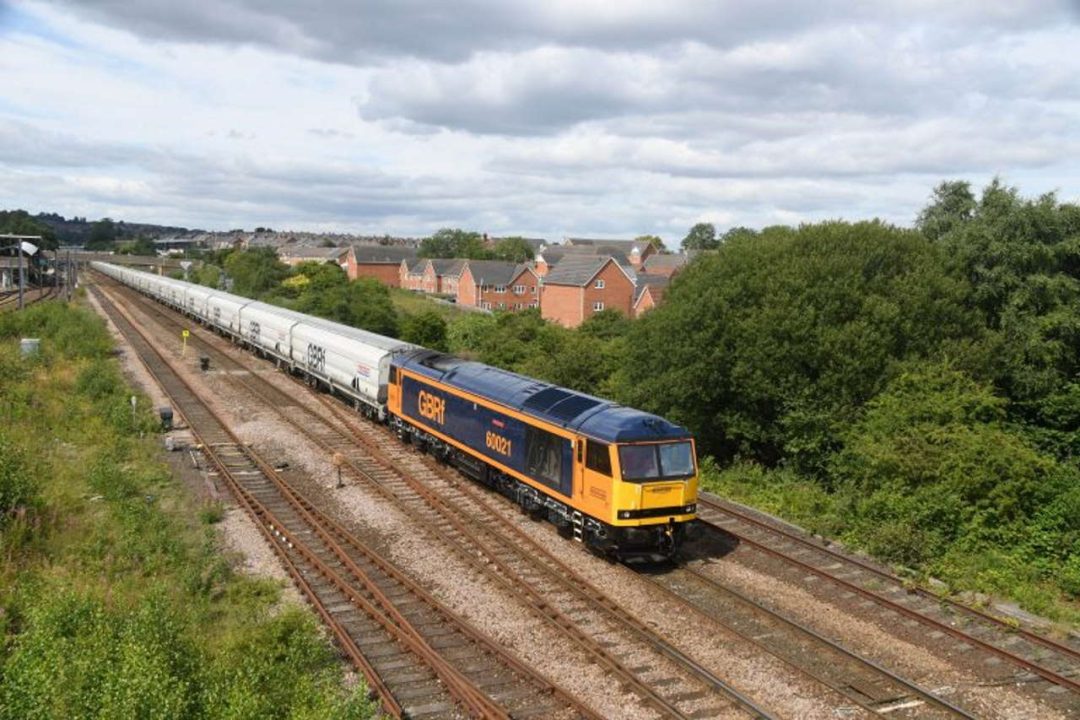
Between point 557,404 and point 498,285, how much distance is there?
3333 inches

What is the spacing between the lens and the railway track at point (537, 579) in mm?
11711

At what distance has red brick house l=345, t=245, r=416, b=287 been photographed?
134 meters

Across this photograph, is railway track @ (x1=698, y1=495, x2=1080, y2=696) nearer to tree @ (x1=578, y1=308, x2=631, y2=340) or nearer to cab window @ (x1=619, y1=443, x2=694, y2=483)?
cab window @ (x1=619, y1=443, x2=694, y2=483)

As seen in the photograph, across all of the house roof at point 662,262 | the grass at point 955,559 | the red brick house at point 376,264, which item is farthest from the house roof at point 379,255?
the grass at point 955,559

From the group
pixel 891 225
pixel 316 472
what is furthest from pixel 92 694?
pixel 891 225

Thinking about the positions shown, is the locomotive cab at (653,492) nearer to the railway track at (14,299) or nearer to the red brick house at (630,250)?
the railway track at (14,299)

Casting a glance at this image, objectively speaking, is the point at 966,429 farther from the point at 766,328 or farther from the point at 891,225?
the point at 891,225

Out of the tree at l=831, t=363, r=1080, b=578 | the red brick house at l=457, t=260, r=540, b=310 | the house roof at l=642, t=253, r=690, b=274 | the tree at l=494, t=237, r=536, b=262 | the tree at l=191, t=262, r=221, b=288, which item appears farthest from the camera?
the tree at l=494, t=237, r=536, b=262

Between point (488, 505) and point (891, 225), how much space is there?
17961mm

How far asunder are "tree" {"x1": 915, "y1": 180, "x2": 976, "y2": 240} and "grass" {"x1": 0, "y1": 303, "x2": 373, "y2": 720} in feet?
86.9

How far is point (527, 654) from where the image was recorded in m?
12.8

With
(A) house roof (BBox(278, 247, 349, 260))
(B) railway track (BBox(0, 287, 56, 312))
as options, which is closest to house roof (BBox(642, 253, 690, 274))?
(B) railway track (BBox(0, 287, 56, 312))

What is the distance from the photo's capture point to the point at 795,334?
25328 mm

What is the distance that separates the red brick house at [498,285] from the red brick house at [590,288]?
2127 centimetres
